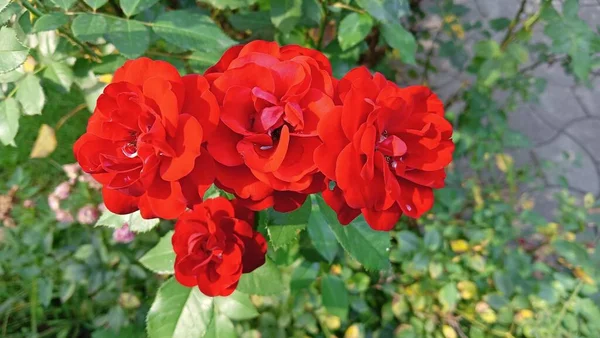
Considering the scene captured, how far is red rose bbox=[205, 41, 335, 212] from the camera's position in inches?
20.3

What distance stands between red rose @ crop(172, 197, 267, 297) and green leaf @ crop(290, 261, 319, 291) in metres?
0.54

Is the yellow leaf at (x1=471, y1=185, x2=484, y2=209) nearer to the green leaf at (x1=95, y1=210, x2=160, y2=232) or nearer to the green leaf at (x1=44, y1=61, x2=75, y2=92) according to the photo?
the green leaf at (x1=95, y1=210, x2=160, y2=232)

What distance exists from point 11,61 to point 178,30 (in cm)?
32

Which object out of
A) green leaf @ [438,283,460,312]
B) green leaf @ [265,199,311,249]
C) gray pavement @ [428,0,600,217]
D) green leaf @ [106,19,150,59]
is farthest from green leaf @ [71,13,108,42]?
gray pavement @ [428,0,600,217]

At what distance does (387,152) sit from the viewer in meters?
0.54

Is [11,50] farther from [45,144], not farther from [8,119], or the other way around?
[45,144]

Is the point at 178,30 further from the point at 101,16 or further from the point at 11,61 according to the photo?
the point at 11,61

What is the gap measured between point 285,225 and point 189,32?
41 centimetres

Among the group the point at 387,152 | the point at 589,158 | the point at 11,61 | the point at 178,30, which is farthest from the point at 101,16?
the point at 589,158

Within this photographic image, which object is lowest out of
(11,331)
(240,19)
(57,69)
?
(11,331)

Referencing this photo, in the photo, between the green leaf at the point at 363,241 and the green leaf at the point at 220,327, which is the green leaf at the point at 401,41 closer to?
the green leaf at the point at 363,241

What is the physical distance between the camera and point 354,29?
104 cm

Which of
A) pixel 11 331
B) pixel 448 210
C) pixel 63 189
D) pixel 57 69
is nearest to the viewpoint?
pixel 57 69

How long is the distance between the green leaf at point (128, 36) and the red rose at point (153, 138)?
0.74ft
